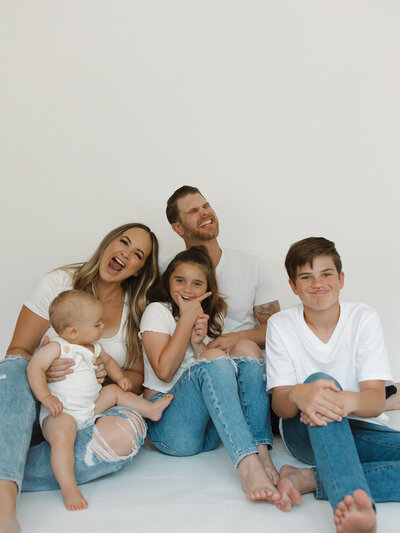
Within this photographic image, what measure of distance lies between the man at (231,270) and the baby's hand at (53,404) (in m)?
0.97

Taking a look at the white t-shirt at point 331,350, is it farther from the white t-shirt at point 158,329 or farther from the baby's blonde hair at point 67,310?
the baby's blonde hair at point 67,310

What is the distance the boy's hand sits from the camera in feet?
5.00

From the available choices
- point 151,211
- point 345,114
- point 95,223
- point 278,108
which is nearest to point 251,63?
point 278,108

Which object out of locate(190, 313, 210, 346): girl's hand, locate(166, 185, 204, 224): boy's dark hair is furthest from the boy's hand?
locate(166, 185, 204, 224): boy's dark hair

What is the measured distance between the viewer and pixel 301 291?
1.90 m

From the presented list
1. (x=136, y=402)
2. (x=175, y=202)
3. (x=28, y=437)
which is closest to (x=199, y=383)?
(x=136, y=402)

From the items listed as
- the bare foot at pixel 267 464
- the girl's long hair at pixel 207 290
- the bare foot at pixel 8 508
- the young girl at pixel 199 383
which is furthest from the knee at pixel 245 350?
the bare foot at pixel 8 508

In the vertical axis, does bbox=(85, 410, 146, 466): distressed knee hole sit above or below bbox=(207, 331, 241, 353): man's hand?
below

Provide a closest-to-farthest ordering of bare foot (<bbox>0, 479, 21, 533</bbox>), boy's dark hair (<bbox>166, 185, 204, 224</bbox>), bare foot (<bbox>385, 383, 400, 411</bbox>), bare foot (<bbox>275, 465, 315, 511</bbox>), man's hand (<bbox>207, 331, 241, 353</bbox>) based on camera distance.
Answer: bare foot (<bbox>0, 479, 21, 533</bbox>) → bare foot (<bbox>275, 465, 315, 511</bbox>) → man's hand (<bbox>207, 331, 241, 353</bbox>) → bare foot (<bbox>385, 383, 400, 411</bbox>) → boy's dark hair (<bbox>166, 185, 204, 224</bbox>)

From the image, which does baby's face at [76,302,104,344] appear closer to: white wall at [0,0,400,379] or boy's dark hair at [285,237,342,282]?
boy's dark hair at [285,237,342,282]

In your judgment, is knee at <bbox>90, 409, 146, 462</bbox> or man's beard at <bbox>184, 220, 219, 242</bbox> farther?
man's beard at <bbox>184, 220, 219, 242</bbox>

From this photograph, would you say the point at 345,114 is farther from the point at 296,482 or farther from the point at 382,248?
the point at 296,482

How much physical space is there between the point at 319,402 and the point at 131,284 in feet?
3.70

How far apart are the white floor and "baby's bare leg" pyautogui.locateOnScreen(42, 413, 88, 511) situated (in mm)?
38
